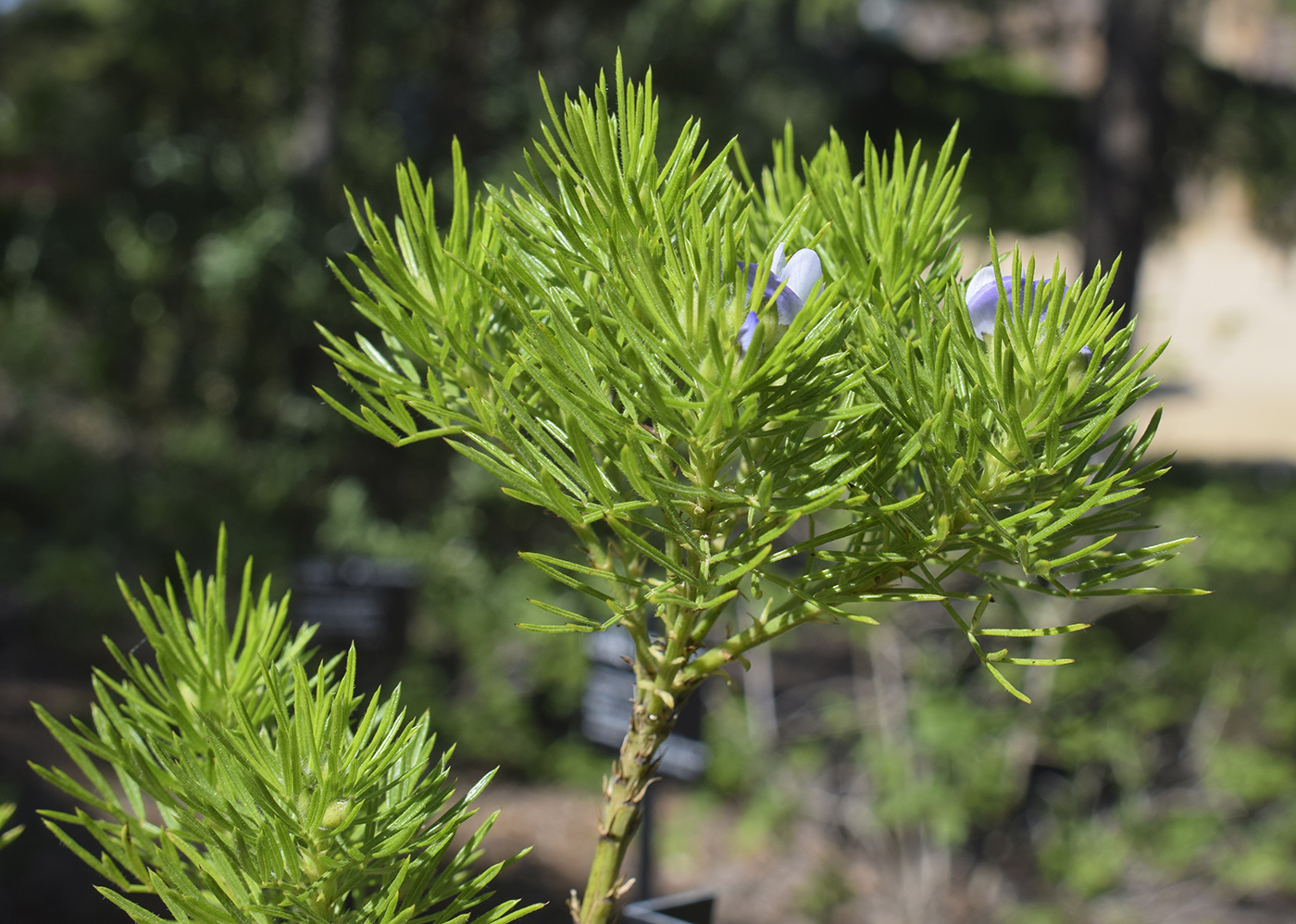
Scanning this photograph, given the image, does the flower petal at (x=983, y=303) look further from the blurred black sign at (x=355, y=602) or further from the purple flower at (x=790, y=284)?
the blurred black sign at (x=355, y=602)

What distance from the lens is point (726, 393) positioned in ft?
1.30

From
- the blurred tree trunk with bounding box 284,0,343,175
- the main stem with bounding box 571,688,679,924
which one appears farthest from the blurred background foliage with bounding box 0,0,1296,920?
the main stem with bounding box 571,688,679,924

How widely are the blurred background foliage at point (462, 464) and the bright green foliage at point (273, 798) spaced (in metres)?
2.43

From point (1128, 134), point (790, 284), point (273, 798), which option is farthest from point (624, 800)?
point (1128, 134)

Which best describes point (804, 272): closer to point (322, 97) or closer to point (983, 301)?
point (983, 301)

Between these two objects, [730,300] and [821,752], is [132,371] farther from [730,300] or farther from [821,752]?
[730,300]

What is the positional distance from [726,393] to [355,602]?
328cm

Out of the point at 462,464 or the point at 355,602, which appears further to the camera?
the point at 462,464

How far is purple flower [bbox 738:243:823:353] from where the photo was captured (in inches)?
16.9

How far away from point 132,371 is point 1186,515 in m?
5.50

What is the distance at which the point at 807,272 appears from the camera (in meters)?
0.47

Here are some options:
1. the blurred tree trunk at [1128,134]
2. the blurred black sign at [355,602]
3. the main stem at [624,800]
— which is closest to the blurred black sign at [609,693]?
the blurred black sign at [355,602]

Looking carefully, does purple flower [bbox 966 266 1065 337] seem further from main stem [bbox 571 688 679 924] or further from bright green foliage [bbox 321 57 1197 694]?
main stem [bbox 571 688 679 924]

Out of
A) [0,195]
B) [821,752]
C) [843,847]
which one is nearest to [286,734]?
[821,752]
